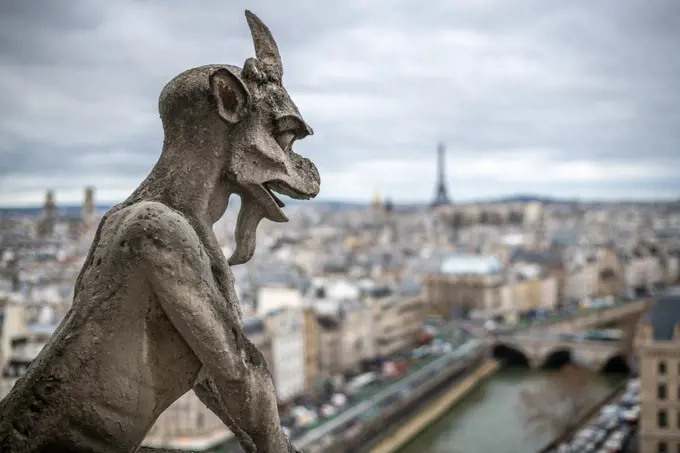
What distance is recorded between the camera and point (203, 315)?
5.49ft

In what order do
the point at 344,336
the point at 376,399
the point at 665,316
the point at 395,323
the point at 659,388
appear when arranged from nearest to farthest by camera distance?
1. the point at 659,388
2. the point at 665,316
3. the point at 376,399
4. the point at 344,336
5. the point at 395,323

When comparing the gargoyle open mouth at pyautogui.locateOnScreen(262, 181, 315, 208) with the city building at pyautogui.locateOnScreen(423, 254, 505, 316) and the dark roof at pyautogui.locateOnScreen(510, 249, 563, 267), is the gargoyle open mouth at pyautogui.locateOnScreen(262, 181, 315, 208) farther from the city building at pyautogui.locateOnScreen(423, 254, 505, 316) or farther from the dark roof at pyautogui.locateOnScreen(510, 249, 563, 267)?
the dark roof at pyautogui.locateOnScreen(510, 249, 563, 267)

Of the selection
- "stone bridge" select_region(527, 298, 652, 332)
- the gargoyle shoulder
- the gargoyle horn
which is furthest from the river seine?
the gargoyle shoulder

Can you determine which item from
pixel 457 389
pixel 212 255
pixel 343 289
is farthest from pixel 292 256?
pixel 212 255

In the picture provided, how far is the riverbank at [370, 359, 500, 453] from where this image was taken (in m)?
19.2

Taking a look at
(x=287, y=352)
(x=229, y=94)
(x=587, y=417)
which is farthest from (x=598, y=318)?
(x=229, y=94)

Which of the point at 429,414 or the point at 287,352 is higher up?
the point at 287,352

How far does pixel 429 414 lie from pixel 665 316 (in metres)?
7.22

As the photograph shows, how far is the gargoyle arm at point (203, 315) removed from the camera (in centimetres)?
164

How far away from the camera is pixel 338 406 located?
66.4 ft

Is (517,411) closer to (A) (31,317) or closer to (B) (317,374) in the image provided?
(B) (317,374)

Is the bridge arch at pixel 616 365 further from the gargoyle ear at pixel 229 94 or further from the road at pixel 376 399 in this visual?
the gargoyle ear at pixel 229 94

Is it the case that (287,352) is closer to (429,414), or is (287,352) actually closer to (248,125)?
(429,414)

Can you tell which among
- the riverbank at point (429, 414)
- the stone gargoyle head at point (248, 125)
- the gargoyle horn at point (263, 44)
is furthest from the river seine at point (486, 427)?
the gargoyle horn at point (263, 44)
